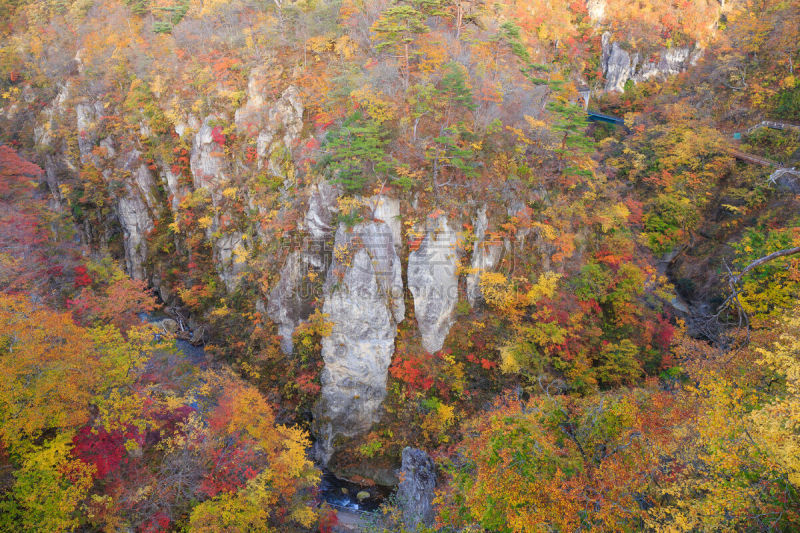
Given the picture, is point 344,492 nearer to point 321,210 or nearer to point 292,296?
point 292,296

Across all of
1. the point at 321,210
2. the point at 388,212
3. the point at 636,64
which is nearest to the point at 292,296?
the point at 321,210

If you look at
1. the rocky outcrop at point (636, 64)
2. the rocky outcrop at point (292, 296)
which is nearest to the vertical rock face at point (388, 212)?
the rocky outcrop at point (292, 296)

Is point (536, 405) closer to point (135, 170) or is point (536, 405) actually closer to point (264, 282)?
point (264, 282)

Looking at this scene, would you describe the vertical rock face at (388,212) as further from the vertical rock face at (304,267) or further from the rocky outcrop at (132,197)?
the rocky outcrop at (132,197)

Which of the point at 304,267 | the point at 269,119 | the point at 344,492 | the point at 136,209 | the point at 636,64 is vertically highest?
the point at 636,64

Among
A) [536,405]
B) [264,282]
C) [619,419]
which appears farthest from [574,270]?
[264,282]
